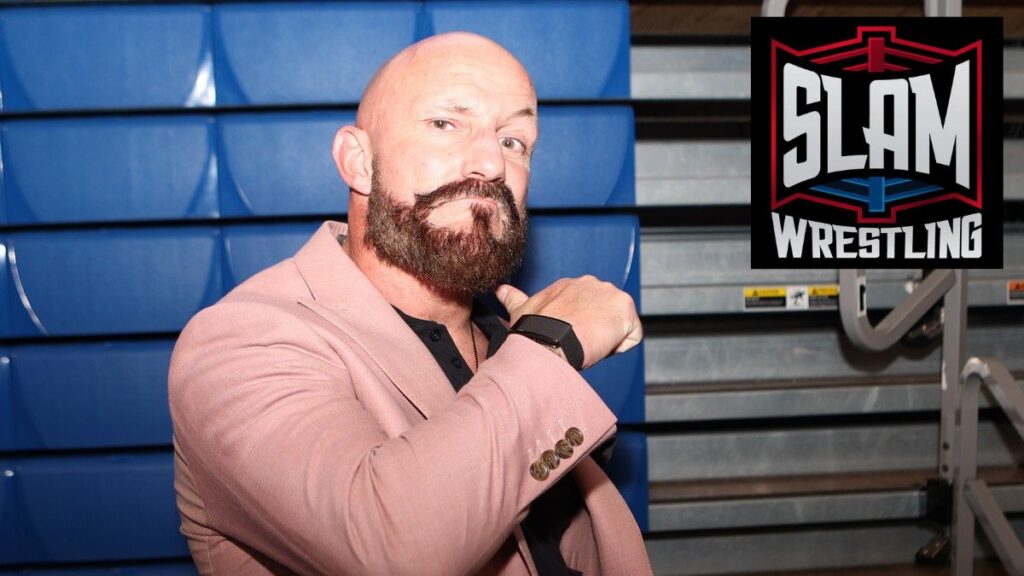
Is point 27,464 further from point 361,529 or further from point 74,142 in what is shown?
point 361,529

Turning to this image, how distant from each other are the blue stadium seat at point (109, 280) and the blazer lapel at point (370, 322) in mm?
1406

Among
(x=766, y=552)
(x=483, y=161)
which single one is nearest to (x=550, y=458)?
(x=483, y=161)

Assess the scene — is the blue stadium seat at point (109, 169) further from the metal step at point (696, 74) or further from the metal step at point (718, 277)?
the metal step at point (718, 277)

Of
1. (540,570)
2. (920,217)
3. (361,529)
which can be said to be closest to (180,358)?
(361,529)

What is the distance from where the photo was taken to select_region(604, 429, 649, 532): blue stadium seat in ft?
8.87

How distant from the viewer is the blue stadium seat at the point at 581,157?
8.59ft

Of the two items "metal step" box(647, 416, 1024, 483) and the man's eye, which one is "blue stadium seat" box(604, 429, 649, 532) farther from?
the man's eye

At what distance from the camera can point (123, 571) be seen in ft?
8.64

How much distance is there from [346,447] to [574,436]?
26 cm

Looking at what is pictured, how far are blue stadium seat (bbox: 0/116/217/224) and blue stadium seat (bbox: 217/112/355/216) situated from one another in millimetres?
79

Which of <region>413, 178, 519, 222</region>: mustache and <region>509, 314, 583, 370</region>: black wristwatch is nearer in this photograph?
<region>509, 314, 583, 370</region>: black wristwatch

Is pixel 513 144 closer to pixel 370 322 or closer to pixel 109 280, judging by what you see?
pixel 370 322

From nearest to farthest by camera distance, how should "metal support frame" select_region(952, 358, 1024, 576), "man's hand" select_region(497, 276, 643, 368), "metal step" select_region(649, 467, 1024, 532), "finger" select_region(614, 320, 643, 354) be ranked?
"man's hand" select_region(497, 276, 643, 368) → "finger" select_region(614, 320, 643, 354) → "metal support frame" select_region(952, 358, 1024, 576) → "metal step" select_region(649, 467, 1024, 532)

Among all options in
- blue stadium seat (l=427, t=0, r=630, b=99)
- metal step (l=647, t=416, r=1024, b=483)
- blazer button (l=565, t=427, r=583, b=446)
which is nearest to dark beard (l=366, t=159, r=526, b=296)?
blazer button (l=565, t=427, r=583, b=446)
